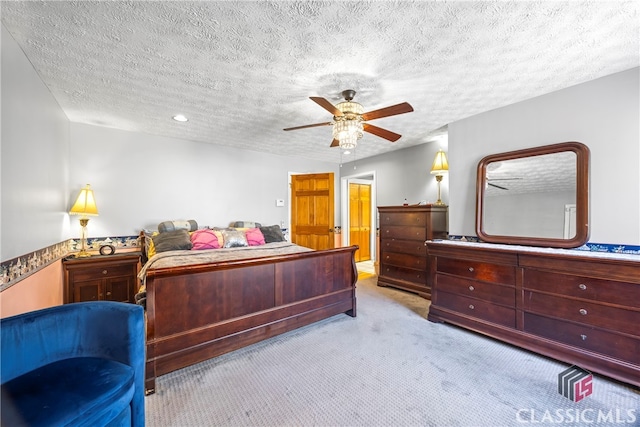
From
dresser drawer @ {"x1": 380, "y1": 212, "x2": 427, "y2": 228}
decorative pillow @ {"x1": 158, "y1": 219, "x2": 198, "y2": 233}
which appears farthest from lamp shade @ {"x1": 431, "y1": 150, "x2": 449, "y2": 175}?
decorative pillow @ {"x1": 158, "y1": 219, "x2": 198, "y2": 233}

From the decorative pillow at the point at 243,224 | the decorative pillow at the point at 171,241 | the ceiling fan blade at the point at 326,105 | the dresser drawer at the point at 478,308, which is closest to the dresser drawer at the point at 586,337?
the dresser drawer at the point at 478,308

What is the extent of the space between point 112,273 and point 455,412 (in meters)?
3.84

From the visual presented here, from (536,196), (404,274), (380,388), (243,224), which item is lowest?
(380,388)

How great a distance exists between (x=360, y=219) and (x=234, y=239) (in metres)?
3.75

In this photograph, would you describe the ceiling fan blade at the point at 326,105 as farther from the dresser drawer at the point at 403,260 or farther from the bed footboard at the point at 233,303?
the dresser drawer at the point at 403,260

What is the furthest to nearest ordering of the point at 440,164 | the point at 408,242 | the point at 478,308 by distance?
the point at 408,242
the point at 440,164
the point at 478,308

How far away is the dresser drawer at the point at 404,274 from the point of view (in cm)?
388

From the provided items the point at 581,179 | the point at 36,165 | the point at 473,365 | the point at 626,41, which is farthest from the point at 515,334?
the point at 36,165

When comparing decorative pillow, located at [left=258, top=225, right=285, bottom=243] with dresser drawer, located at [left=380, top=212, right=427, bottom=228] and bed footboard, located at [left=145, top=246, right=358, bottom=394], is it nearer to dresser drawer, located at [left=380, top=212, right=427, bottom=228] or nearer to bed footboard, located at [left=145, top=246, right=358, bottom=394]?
bed footboard, located at [left=145, top=246, right=358, bottom=394]

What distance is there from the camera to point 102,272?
3203 mm

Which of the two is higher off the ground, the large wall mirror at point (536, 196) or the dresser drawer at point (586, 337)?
the large wall mirror at point (536, 196)

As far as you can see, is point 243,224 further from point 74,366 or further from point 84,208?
point 74,366

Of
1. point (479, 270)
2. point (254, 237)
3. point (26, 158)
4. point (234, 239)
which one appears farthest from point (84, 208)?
point (479, 270)

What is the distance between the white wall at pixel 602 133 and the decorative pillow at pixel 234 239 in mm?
3562
